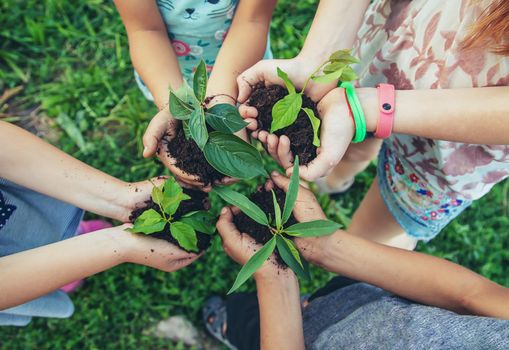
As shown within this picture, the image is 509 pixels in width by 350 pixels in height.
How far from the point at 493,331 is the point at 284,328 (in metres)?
0.50

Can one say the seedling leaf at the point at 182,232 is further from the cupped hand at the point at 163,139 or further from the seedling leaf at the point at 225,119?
the seedling leaf at the point at 225,119

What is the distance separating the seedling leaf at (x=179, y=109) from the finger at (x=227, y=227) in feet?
1.13

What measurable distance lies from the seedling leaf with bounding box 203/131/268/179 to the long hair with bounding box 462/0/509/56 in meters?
0.57

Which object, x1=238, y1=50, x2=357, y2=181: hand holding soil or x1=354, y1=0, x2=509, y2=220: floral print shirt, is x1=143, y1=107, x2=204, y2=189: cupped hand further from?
x1=354, y1=0, x2=509, y2=220: floral print shirt

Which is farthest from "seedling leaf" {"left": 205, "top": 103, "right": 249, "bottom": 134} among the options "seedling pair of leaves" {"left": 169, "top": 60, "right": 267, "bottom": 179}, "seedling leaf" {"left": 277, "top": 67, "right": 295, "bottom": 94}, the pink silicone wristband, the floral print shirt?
the floral print shirt

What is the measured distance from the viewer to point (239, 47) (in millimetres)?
1361

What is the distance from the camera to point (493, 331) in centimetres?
83

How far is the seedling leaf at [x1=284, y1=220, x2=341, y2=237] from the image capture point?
1.06 m

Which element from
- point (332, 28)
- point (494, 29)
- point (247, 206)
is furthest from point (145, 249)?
point (494, 29)

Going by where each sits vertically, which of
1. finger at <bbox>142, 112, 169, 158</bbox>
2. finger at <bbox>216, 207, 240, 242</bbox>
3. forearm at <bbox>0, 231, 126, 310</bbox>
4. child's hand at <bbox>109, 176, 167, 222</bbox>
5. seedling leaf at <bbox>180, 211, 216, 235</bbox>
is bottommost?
forearm at <bbox>0, 231, 126, 310</bbox>

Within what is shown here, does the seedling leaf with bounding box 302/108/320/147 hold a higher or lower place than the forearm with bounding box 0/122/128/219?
higher

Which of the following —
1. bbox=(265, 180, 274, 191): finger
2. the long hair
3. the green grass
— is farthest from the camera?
the green grass

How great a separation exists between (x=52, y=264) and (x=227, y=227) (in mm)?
471

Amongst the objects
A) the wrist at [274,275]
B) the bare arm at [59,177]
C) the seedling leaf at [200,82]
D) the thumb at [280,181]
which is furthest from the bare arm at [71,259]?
the seedling leaf at [200,82]
